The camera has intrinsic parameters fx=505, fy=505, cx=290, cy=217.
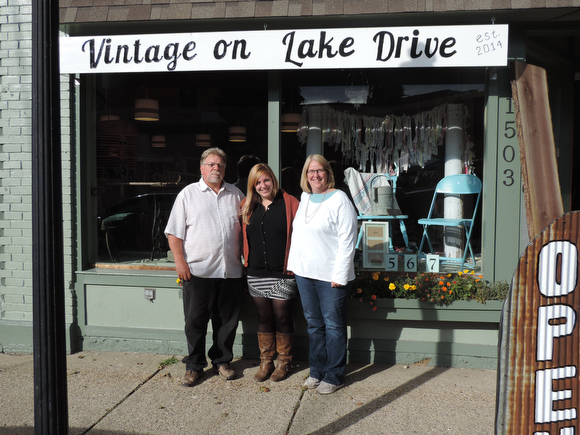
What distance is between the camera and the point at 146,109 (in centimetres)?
545

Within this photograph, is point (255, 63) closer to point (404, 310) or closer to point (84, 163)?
point (84, 163)

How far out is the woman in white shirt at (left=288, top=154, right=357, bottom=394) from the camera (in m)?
3.86

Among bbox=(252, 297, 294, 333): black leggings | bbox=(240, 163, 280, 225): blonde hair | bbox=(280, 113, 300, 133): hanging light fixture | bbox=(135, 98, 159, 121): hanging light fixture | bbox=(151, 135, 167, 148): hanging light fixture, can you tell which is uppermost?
bbox=(135, 98, 159, 121): hanging light fixture

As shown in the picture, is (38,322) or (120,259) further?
(120,259)

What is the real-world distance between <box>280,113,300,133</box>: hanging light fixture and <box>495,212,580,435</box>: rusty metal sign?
11.2 feet

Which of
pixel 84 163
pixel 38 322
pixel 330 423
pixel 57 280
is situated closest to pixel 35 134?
pixel 57 280

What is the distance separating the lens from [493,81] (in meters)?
4.57

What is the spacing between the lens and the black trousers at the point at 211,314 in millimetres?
4215

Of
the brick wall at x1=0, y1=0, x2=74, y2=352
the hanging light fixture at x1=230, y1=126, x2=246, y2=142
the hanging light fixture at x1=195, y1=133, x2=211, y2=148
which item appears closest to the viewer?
the brick wall at x1=0, y1=0, x2=74, y2=352

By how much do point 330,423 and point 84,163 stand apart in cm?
348

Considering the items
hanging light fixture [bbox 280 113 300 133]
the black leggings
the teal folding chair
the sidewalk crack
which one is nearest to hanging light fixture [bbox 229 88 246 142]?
hanging light fixture [bbox 280 113 300 133]

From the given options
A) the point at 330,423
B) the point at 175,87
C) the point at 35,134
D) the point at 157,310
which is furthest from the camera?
the point at 175,87

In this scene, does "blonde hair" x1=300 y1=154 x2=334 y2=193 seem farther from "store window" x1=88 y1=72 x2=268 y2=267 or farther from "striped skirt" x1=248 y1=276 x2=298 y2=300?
"store window" x1=88 y1=72 x2=268 y2=267

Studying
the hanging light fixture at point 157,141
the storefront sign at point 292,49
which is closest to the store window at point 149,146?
the hanging light fixture at point 157,141
